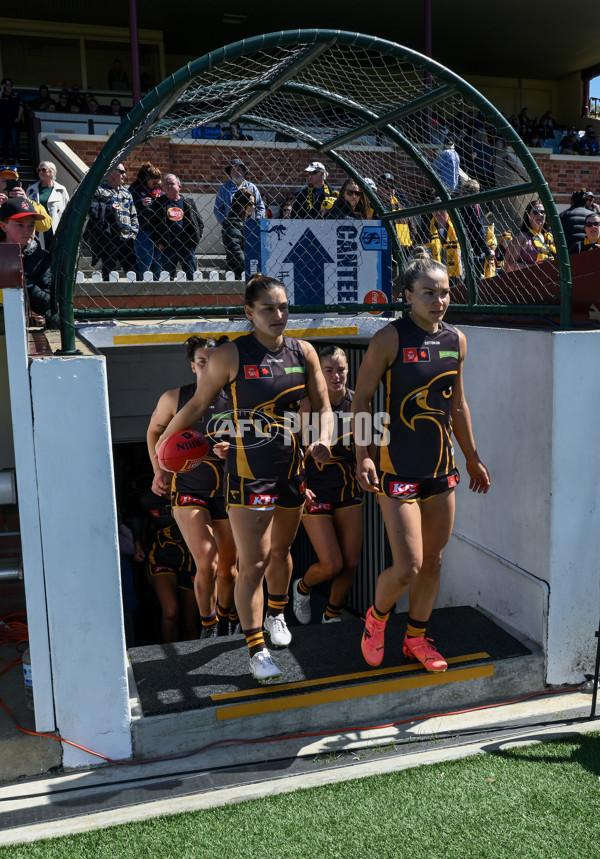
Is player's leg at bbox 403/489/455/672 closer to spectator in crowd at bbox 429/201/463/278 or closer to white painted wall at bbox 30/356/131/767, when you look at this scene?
white painted wall at bbox 30/356/131/767

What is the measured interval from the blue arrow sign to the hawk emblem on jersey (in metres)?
2.13

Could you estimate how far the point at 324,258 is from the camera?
5.77 metres

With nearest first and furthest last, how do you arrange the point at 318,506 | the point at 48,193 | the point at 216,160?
the point at 318,506, the point at 48,193, the point at 216,160

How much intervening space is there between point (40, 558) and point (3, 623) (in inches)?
94.6

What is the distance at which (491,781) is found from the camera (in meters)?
3.35

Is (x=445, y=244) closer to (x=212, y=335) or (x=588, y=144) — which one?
(x=212, y=335)

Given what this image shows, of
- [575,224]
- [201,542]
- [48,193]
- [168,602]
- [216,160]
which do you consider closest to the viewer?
[201,542]

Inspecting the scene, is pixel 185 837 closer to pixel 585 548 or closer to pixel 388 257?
pixel 585 548

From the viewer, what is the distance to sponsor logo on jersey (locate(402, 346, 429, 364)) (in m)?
3.76

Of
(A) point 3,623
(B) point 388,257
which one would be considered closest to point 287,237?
(B) point 388,257

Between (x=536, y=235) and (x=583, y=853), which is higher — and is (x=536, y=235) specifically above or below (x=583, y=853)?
above

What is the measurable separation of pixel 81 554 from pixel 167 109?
242 centimetres

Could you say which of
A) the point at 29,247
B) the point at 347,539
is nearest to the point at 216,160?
the point at 29,247

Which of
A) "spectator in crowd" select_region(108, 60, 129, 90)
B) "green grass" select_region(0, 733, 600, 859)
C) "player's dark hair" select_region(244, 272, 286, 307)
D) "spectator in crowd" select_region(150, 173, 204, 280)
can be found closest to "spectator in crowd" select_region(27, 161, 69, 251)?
"spectator in crowd" select_region(150, 173, 204, 280)
